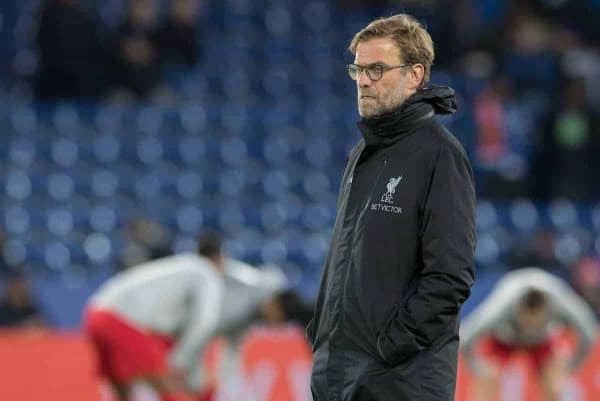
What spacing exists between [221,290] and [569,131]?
7.69 metres

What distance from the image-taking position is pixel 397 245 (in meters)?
4.49

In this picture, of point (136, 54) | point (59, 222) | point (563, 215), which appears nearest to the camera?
point (59, 222)

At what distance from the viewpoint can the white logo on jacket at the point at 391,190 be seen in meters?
4.52

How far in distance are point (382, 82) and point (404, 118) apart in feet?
0.42

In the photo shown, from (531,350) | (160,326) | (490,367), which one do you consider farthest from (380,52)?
(531,350)

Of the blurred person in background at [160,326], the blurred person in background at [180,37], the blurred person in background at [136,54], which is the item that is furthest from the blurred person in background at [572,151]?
the blurred person in background at [160,326]

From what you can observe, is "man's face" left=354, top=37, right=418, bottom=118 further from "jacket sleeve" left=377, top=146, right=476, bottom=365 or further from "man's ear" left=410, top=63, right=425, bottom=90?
"jacket sleeve" left=377, top=146, right=476, bottom=365

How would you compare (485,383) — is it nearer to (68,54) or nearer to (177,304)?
(177,304)

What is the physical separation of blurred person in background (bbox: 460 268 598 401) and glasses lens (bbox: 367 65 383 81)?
5884 mm

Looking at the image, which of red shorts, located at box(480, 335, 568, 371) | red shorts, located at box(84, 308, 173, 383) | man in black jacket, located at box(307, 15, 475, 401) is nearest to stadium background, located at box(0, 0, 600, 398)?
red shorts, located at box(480, 335, 568, 371)

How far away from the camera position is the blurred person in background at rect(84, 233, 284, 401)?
8.77 meters

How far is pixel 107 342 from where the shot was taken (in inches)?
357

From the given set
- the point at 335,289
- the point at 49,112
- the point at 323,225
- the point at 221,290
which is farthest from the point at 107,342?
the point at 49,112

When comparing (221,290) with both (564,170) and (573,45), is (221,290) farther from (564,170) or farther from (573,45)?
(573,45)
